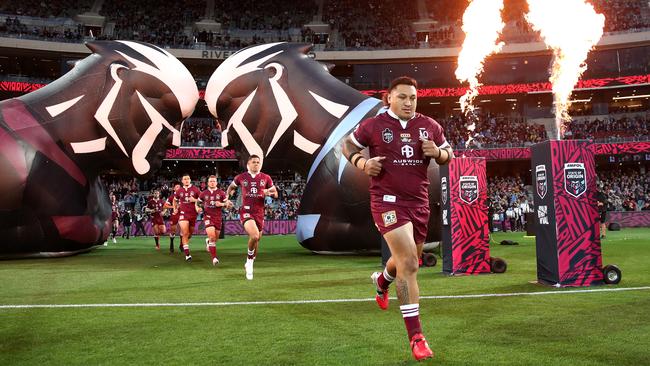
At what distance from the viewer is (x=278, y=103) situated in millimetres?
13016

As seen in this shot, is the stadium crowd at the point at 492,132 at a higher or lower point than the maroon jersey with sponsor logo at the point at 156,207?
higher

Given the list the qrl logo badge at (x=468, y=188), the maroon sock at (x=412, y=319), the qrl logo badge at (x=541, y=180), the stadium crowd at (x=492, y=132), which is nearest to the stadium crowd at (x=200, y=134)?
the stadium crowd at (x=492, y=132)

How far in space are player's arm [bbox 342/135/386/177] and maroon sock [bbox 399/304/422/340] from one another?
1.05 metres

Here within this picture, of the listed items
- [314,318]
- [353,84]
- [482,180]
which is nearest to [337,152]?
[482,180]

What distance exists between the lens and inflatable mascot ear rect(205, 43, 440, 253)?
11.9m

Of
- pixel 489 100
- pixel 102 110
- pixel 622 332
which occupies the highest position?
pixel 489 100

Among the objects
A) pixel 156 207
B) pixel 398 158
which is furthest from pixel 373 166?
pixel 156 207

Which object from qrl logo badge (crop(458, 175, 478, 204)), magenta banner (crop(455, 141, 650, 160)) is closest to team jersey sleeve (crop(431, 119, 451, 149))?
qrl logo badge (crop(458, 175, 478, 204))

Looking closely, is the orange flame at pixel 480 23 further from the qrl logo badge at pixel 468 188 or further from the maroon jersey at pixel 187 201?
the maroon jersey at pixel 187 201

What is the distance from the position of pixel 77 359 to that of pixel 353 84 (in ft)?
122

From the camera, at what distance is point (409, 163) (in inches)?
172

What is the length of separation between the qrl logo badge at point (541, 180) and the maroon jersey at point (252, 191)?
4435mm

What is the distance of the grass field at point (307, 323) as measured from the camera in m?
3.80

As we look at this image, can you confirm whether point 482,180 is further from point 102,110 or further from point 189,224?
point 102,110
